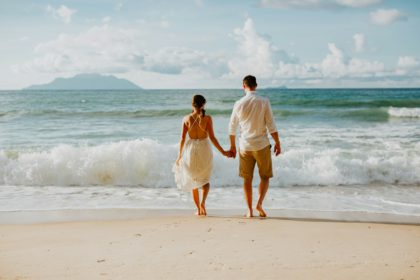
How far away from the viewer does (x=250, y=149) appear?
5629 millimetres

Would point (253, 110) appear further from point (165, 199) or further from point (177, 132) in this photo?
point (177, 132)

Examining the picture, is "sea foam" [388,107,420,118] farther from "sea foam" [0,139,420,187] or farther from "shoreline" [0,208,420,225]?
"shoreline" [0,208,420,225]

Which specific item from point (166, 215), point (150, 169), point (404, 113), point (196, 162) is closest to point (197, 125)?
point (196, 162)

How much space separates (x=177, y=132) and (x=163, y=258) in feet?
A: 42.0

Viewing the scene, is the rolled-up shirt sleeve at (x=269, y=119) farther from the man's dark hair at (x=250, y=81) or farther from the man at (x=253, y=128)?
the man's dark hair at (x=250, y=81)

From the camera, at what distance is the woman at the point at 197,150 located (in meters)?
5.79

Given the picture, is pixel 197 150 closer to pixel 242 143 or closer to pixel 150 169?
pixel 242 143

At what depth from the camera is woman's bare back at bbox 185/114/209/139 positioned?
5777mm

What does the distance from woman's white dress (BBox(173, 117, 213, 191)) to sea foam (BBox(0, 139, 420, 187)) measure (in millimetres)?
2998

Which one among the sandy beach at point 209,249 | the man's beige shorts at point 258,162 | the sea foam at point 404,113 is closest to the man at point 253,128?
the man's beige shorts at point 258,162

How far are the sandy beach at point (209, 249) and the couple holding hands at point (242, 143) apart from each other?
553 millimetres

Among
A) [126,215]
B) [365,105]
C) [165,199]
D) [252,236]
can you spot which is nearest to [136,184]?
[165,199]

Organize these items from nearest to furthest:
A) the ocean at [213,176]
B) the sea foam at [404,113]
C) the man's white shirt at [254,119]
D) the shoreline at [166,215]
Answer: the man's white shirt at [254,119]
the shoreline at [166,215]
the ocean at [213,176]
the sea foam at [404,113]

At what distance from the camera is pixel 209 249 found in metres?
4.23
